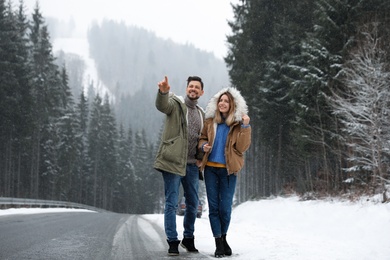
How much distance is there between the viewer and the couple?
4.98m

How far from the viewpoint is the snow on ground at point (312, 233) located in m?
4.71

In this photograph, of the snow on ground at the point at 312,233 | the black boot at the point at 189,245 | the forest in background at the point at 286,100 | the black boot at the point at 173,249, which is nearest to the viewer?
the snow on ground at the point at 312,233

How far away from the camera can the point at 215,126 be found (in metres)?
5.18

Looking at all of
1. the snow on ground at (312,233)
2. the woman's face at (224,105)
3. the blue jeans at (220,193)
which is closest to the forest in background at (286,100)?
the snow on ground at (312,233)

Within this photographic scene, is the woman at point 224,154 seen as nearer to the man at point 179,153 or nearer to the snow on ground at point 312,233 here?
the man at point 179,153

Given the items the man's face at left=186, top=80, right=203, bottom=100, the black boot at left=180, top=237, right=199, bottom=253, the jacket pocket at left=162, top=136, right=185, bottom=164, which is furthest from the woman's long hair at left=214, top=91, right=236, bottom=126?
the black boot at left=180, top=237, right=199, bottom=253

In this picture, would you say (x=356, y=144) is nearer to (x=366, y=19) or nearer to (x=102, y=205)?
(x=366, y=19)

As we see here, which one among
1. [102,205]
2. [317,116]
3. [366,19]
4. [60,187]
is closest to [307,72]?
[317,116]

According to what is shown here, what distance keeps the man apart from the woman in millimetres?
253

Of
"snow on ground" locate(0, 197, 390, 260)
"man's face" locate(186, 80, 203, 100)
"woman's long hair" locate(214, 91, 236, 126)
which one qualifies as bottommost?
"snow on ground" locate(0, 197, 390, 260)

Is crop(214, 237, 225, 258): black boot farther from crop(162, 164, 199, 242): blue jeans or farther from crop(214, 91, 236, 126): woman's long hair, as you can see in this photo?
crop(214, 91, 236, 126): woman's long hair

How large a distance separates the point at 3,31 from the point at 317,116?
2213 centimetres

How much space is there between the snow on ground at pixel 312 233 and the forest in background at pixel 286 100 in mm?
1220

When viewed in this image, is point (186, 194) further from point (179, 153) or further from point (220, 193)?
point (179, 153)
